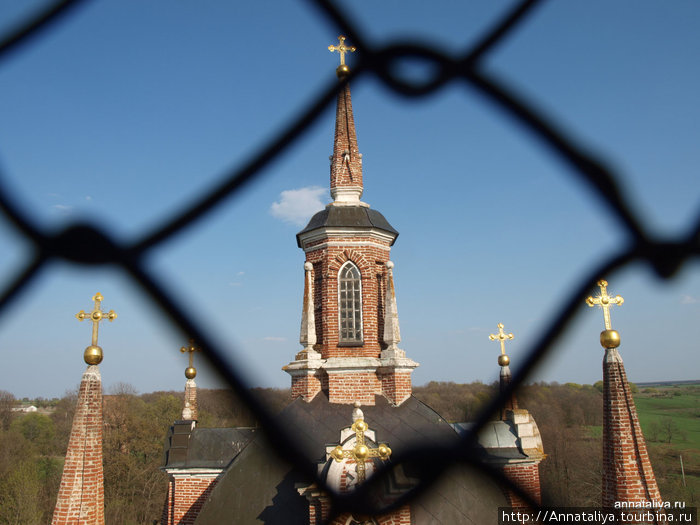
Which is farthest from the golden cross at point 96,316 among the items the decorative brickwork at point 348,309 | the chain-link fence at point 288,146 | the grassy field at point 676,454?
the grassy field at point 676,454

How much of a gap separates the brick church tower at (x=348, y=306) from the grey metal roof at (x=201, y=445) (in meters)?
2.48

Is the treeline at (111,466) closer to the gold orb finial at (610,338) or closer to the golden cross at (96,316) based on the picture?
the golden cross at (96,316)

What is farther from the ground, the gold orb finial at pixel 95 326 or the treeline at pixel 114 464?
the gold orb finial at pixel 95 326

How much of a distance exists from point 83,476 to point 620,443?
7.10 meters

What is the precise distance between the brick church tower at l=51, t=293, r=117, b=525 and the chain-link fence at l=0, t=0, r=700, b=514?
6.79 meters

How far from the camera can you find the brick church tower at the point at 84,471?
6.48m

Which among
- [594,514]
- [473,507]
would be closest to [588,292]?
[594,514]

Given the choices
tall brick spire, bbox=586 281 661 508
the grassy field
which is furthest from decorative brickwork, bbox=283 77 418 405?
the grassy field

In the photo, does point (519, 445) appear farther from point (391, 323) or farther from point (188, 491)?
point (188, 491)

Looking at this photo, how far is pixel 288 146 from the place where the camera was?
1046 millimetres

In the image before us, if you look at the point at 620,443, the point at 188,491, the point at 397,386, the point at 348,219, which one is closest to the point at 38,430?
the point at 188,491

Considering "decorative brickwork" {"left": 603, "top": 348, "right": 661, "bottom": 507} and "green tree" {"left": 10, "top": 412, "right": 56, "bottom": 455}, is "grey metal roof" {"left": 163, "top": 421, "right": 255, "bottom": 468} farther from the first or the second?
"green tree" {"left": 10, "top": 412, "right": 56, "bottom": 455}

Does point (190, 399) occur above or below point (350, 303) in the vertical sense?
below

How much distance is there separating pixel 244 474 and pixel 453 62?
33.9 ft
